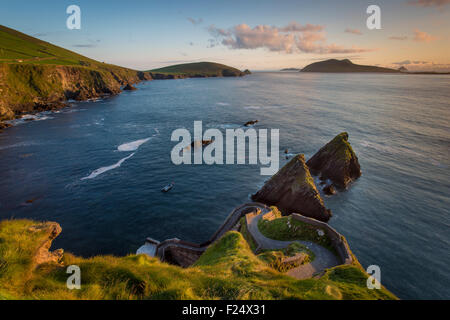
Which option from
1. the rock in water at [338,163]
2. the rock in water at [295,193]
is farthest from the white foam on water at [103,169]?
the rock in water at [338,163]

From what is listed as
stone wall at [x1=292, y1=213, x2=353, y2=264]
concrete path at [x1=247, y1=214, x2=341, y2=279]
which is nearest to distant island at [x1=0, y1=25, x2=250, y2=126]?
concrete path at [x1=247, y1=214, x2=341, y2=279]

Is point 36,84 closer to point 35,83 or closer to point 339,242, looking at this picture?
point 35,83

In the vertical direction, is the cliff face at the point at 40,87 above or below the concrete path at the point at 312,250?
above

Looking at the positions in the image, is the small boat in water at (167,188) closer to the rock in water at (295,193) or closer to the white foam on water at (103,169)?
the white foam on water at (103,169)

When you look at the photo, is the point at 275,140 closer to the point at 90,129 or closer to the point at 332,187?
Result: the point at 332,187

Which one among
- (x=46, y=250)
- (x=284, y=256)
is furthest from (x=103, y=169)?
(x=284, y=256)
